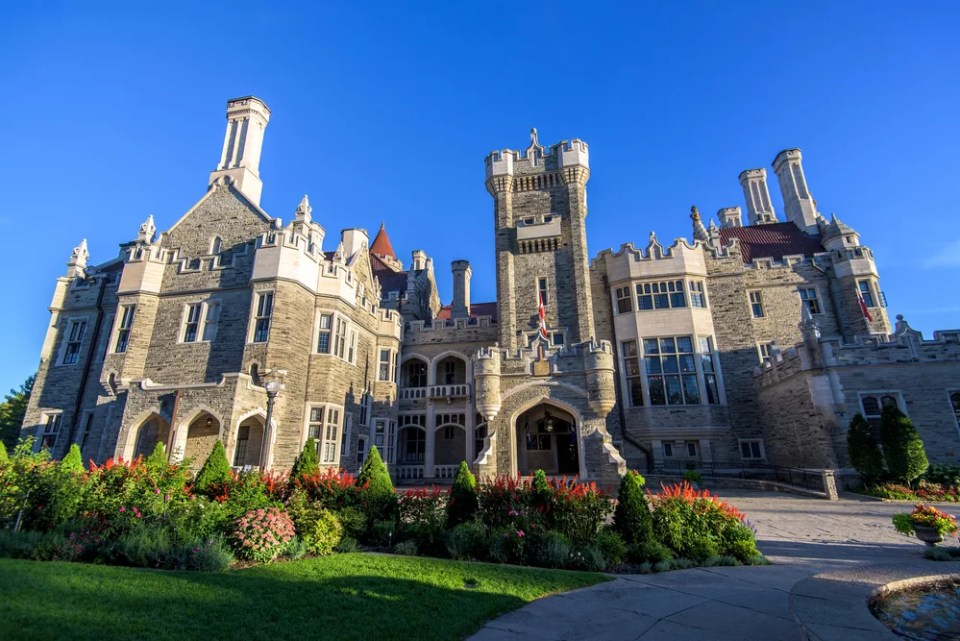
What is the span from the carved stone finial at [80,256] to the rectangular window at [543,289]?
81.4 feet

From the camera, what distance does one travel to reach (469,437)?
2556cm

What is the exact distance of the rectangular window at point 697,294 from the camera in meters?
25.0

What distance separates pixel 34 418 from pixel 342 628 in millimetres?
25547

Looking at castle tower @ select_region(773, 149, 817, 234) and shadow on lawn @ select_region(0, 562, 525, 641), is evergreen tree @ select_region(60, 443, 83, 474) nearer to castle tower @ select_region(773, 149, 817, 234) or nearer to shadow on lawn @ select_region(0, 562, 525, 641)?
shadow on lawn @ select_region(0, 562, 525, 641)

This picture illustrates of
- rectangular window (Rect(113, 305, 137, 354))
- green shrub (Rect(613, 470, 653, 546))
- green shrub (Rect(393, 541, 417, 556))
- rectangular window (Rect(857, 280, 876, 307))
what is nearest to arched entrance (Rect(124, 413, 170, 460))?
rectangular window (Rect(113, 305, 137, 354))

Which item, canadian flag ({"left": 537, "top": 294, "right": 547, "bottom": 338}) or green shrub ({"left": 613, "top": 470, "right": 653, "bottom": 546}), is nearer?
green shrub ({"left": 613, "top": 470, "right": 653, "bottom": 546})

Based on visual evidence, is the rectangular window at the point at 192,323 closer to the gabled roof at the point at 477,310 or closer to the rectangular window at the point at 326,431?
the rectangular window at the point at 326,431

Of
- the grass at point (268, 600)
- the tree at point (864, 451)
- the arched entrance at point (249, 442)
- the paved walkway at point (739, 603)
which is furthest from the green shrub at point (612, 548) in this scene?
the arched entrance at point (249, 442)

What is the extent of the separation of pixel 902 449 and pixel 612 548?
14.5 meters

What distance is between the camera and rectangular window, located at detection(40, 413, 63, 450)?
21.5m

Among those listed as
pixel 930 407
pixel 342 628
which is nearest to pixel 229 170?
pixel 342 628

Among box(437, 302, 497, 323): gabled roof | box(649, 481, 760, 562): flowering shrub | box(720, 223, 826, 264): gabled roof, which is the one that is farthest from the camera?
box(437, 302, 497, 323): gabled roof

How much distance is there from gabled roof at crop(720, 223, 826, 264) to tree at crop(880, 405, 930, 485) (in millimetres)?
12785

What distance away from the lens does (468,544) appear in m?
9.36
